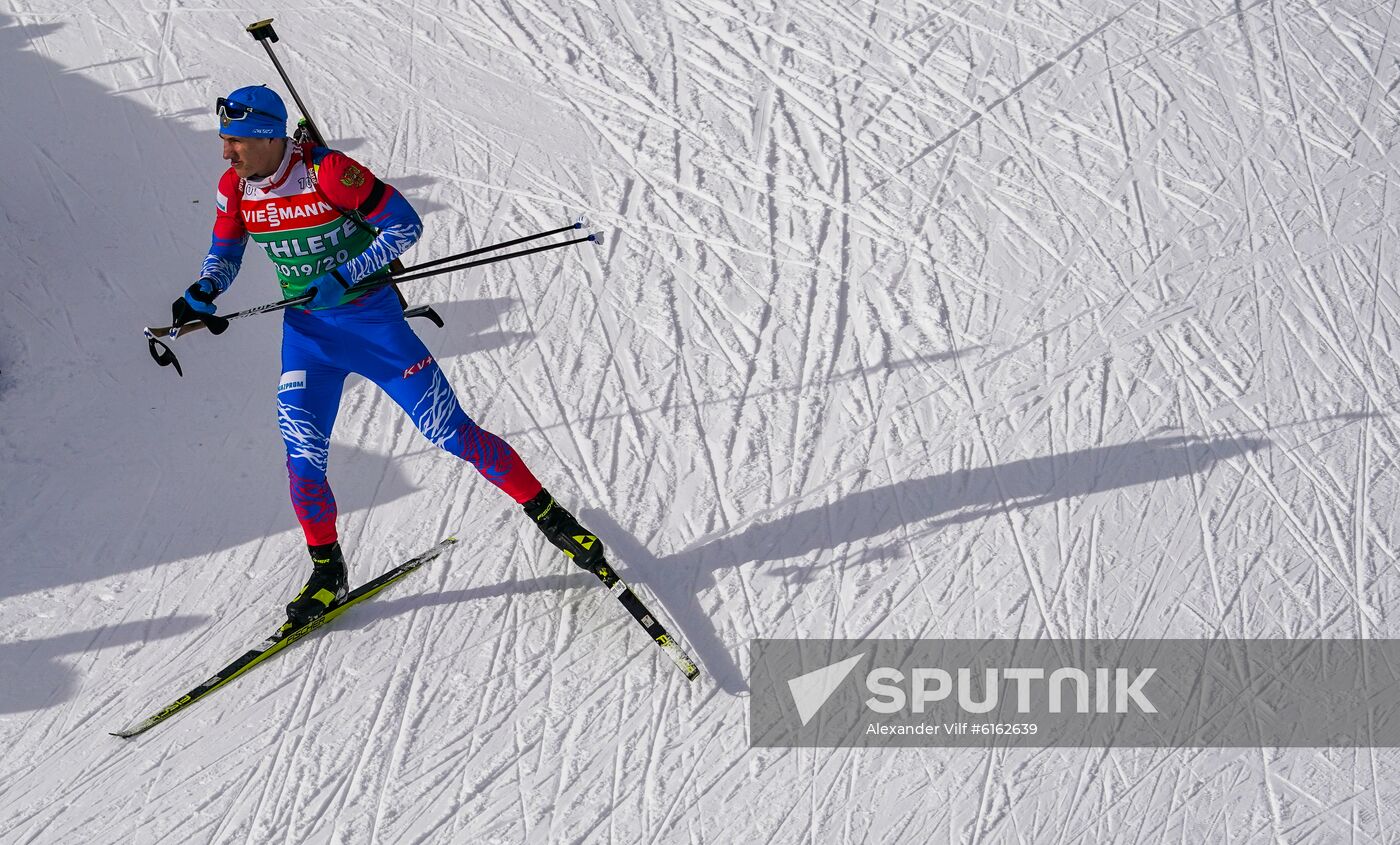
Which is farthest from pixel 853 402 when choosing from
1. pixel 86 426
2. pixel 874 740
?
pixel 86 426

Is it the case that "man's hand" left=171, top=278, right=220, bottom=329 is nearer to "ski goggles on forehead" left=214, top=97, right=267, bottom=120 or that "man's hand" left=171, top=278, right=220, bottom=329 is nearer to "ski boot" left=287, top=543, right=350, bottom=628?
"ski goggles on forehead" left=214, top=97, right=267, bottom=120

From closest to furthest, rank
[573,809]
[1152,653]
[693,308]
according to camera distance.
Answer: [573,809] < [1152,653] < [693,308]

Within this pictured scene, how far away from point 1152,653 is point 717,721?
1966 millimetres

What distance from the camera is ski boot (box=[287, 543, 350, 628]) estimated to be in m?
5.64

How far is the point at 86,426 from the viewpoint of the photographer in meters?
6.65

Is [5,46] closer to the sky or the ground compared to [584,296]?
closer to the sky

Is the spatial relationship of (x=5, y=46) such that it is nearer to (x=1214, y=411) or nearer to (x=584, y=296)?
(x=584, y=296)

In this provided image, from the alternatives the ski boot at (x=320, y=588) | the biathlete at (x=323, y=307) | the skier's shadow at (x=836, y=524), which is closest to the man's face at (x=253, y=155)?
the biathlete at (x=323, y=307)

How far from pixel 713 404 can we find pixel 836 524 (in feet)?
3.30

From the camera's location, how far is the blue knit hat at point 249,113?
16.2ft

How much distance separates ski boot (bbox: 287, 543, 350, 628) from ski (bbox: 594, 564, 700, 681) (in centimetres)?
116

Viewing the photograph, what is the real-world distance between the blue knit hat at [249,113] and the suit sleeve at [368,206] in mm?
257

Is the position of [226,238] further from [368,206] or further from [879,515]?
[879,515]

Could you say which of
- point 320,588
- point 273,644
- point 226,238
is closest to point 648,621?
point 320,588
